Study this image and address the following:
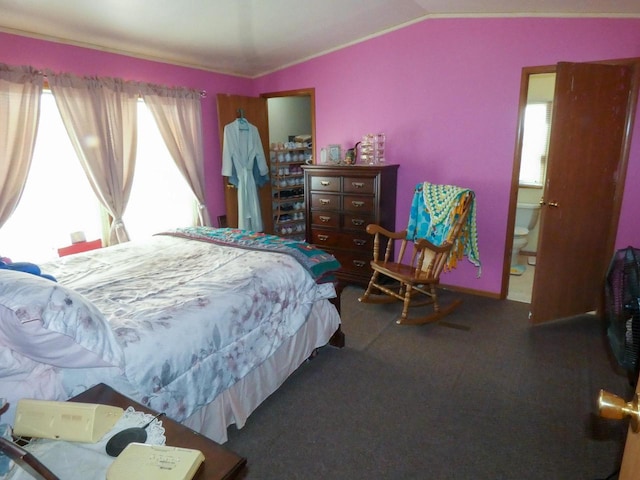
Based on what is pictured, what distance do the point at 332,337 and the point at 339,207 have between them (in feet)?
4.90

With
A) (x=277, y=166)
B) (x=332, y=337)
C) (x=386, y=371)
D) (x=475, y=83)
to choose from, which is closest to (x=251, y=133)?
(x=277, y=166)

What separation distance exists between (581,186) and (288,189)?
326cm

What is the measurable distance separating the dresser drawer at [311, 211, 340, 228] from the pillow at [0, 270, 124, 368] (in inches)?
107

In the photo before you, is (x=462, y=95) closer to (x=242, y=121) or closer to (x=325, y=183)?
(x=325, y=183)

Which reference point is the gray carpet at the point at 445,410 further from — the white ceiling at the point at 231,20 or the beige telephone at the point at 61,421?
the white ceiling at the point at 231,20

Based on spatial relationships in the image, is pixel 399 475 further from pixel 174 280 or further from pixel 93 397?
pixel 174 280

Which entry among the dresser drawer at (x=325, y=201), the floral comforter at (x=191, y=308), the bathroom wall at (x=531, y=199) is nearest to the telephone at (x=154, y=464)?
the floral comforter at (x=191, y=308)

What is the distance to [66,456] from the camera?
88cm

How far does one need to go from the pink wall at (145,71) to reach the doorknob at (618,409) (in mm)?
3724

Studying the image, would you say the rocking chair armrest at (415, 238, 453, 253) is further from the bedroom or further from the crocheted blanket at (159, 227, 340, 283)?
the bedroom

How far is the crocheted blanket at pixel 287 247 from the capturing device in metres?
2.38

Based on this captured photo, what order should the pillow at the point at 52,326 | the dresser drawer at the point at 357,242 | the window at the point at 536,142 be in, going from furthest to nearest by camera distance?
the window at the point at 536,142, the dresser drawer at the point at 357,242, the pillow at the point at 52,326

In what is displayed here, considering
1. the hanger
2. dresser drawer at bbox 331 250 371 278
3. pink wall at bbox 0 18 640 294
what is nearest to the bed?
dresser drawer at bbox 331 250 371 278

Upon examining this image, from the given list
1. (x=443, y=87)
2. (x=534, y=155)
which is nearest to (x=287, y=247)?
(x=443, y=87)
